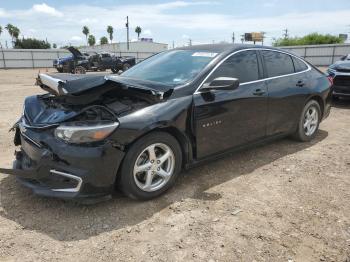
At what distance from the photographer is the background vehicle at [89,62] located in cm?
2381

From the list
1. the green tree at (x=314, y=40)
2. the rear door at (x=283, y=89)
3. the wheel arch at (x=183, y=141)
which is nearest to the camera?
the wheel arch at (x=183, y=141)

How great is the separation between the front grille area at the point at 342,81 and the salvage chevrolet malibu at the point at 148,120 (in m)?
4.42

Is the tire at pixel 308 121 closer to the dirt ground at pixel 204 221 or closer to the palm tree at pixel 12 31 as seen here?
the dirt ground at pixel 204 221

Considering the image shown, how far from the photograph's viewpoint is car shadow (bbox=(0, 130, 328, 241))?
3.09 meters

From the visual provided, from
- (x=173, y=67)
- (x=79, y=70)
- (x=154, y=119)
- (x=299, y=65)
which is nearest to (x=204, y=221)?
(x=154, y=119)

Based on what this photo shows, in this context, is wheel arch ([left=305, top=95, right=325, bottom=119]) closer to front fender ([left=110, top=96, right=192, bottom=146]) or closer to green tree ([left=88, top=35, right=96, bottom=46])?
front fender ([left=110, top=96, right=192, bottom=146])

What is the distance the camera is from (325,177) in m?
4.24

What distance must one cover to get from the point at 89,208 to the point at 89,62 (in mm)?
22722

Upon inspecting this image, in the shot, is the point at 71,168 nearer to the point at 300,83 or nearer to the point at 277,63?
the point at 277,63

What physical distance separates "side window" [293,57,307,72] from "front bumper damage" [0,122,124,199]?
346cm

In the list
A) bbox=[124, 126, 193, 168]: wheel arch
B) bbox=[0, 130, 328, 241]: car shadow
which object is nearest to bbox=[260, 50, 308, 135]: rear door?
bbox=[0, 130, 328, 241]: car shadow

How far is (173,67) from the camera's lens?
14.1ft

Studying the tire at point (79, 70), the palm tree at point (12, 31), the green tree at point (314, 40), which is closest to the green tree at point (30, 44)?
the palm tree at point (12, 31)

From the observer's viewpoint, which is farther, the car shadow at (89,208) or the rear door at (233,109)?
the rear door at (233,109)
